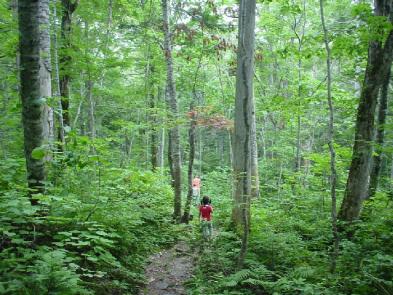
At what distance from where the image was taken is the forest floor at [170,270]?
5.57 metres

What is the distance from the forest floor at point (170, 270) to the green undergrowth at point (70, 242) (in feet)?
0.79

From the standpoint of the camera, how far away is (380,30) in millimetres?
5918

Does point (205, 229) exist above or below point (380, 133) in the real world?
below

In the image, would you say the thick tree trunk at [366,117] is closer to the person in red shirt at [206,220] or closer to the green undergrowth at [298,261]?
the green undergrowth at [298,261]

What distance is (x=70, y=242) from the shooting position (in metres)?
3.78

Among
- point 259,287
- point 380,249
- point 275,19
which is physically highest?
point 275,19

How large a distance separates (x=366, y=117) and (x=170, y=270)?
18.3 feet

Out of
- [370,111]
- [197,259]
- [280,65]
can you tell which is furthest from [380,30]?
[280,65]

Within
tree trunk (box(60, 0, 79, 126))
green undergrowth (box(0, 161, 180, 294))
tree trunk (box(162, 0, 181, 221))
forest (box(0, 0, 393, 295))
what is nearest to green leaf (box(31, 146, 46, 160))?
forest (box(0, 0, 393, 295))

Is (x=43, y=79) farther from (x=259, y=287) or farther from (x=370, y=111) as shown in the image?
(x=370, y=111)

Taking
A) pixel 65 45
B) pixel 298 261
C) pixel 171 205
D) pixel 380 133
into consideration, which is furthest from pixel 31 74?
pixel 380 133

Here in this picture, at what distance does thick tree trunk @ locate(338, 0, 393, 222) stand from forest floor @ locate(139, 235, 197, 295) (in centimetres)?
383

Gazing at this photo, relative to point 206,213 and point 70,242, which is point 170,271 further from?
point 70,242

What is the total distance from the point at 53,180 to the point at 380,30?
252 inches
